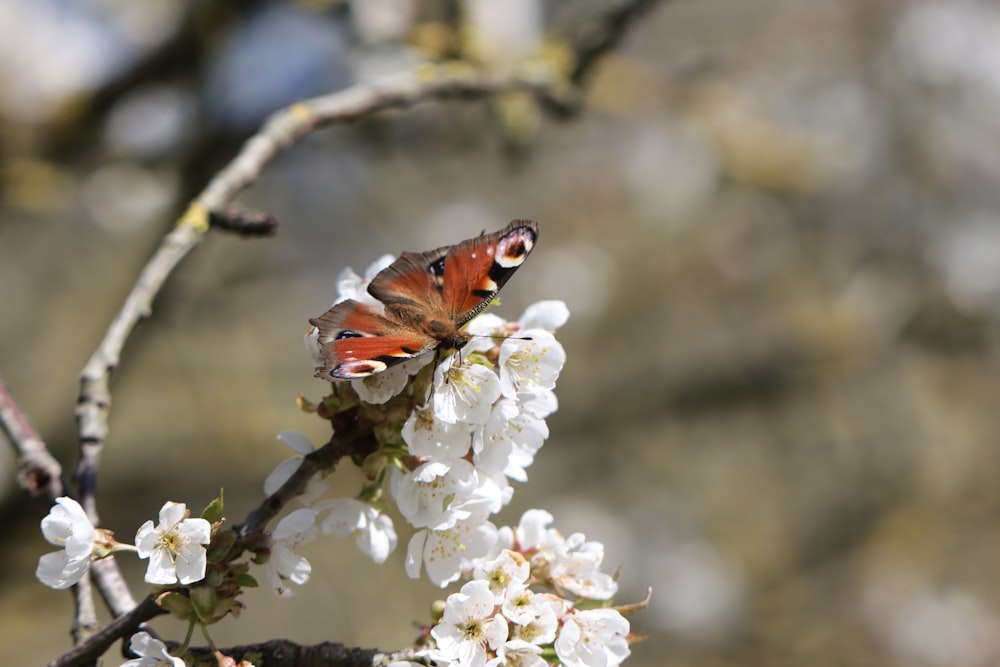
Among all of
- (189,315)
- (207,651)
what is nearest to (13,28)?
(189,315)

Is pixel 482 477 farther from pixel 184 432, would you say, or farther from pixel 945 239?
pixel 945 239

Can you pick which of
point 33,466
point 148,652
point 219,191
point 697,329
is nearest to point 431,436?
point 148,652

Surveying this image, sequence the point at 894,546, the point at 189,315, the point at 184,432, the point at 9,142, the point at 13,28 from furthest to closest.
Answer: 1. the point at 894,546
2. the point at 184,432
3. the point at 189,315
4. the point at 13,28
5. the point at 9,142

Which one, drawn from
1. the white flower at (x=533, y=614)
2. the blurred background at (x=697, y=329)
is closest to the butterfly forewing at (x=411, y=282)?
the white flower at (x=533, y=614)

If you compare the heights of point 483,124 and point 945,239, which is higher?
point 945,239

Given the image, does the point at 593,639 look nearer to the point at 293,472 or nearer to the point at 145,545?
the point at 293,472

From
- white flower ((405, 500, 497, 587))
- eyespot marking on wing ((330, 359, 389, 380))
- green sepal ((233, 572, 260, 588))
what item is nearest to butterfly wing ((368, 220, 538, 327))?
eyespot marking on wing ((330, 359, 389, 380))
